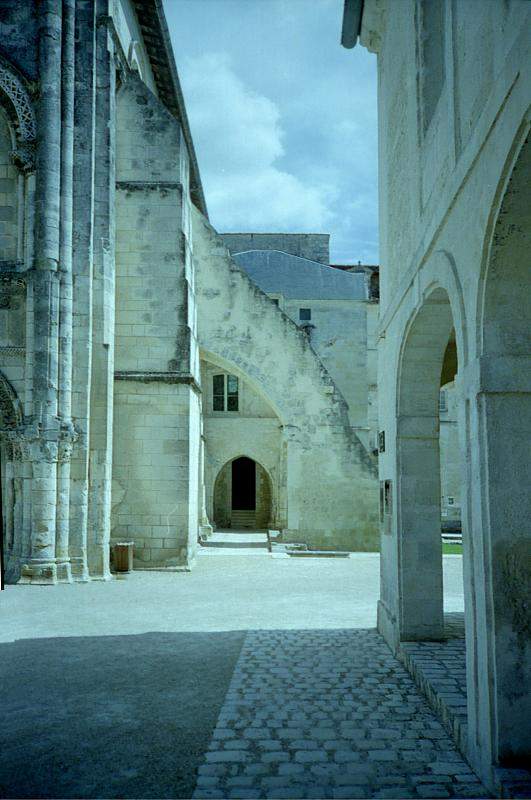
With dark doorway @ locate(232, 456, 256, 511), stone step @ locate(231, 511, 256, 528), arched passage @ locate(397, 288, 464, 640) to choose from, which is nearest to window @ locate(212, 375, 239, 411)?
stone step @ locate(231, 511, 256, 528)

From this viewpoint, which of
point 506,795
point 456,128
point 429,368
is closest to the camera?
point 506,795

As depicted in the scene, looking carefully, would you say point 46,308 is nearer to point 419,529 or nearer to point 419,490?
point 419,490

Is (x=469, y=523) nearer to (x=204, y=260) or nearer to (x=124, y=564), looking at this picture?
(x=124, y=564)

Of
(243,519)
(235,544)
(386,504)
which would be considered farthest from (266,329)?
(243,519)

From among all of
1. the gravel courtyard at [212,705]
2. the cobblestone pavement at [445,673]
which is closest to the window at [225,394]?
the gravel courtyard at [212,705]

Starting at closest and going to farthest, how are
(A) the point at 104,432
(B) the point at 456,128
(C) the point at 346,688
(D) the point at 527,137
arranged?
(D) the point at 527,137 < (B) the point at 456,128 < (C) the point at 346,688 < (A) the point at 104,432

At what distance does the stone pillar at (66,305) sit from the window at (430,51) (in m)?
7.20

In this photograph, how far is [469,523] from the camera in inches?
159

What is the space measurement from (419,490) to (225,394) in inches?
722

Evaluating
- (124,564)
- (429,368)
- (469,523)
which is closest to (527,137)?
(469,523)

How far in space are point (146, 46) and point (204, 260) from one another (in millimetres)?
5442

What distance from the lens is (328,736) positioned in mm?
4484

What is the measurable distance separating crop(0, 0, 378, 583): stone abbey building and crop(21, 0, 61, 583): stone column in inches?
0.9

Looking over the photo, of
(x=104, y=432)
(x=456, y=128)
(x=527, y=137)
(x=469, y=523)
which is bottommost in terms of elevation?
(x=469, y=523)
